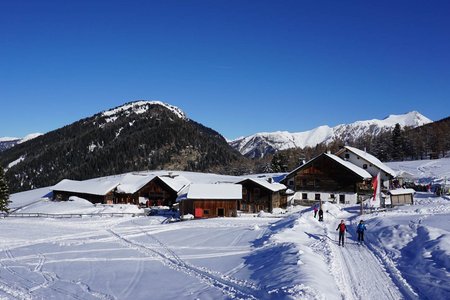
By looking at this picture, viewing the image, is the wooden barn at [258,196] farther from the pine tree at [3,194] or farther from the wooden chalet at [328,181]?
Result: the pine tree at [3,194]

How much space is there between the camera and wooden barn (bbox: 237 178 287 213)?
57.7 m

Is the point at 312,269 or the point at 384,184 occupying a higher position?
the point at 384,184

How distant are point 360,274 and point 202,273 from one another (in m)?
7.43

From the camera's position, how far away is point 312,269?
1709cm

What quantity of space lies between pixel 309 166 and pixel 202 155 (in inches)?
5331

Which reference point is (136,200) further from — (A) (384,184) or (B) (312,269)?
(B) (312,269)

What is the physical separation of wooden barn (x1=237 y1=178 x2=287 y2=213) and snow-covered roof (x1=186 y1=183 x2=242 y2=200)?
3927 millimetres

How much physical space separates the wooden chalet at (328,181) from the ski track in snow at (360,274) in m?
35.1

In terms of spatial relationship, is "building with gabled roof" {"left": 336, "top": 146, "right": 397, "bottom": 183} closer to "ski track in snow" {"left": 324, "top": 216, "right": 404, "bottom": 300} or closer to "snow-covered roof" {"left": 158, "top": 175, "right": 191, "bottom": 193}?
"snow-covered roof" {"left": 158, "top": 175, "right": 191, "bottom": 193}

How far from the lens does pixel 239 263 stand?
22.0 metres

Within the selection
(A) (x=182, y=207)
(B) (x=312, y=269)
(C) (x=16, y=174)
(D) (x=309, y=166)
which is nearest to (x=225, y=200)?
(A) (x=182, y=207)

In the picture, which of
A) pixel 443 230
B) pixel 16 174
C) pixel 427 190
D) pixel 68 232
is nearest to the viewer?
pixel 443 230

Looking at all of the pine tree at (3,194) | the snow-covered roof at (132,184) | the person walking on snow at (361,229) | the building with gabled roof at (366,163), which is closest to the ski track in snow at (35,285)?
the person walking on snow at (361,229)

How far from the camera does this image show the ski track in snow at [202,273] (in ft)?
52.9
